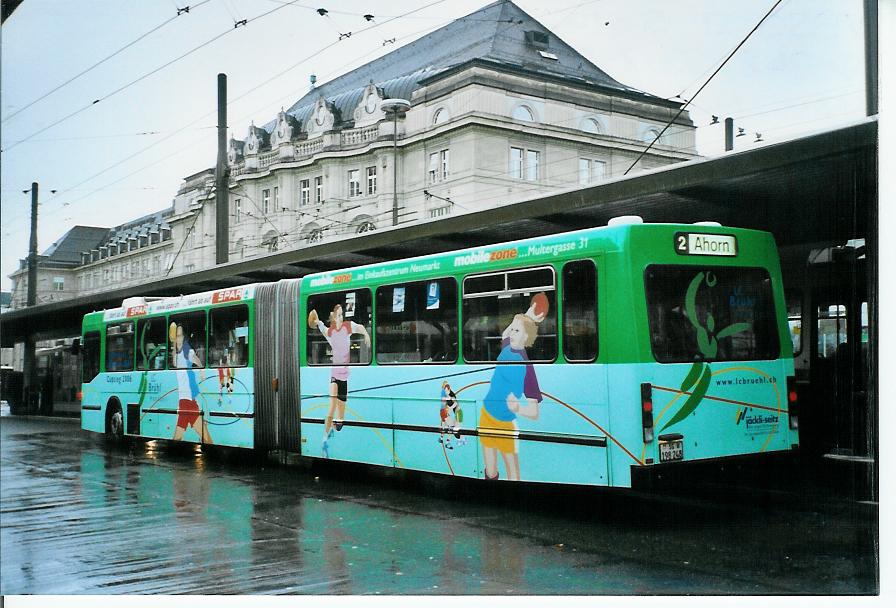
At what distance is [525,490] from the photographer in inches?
457

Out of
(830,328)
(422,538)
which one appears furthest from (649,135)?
(422,538)

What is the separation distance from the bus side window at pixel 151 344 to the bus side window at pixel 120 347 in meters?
0.37

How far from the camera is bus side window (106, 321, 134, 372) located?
1866 cm

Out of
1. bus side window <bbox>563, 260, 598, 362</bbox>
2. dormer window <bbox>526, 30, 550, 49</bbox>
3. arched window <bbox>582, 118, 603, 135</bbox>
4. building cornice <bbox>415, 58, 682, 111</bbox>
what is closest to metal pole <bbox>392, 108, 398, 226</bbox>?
building cornice <bbox>415, 58, 682, 111</bbox>

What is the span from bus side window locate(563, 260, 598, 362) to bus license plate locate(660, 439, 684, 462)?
109 centimetres

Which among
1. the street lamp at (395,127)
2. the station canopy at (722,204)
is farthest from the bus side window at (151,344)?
the street lamp at (395,127)

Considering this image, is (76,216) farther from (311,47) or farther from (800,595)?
(800,595)

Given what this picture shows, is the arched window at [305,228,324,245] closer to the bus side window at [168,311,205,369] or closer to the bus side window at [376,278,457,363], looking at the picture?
the bus side window at [168,311,205,369]

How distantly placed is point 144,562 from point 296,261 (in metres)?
10.2

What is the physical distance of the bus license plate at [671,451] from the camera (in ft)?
29.0

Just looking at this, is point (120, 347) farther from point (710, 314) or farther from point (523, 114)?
point (710, 314)

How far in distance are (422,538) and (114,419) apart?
12326 mm

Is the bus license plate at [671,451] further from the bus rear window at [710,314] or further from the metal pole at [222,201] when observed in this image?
the metal pole at [222,201]
